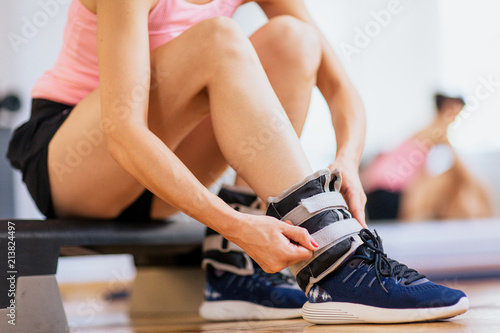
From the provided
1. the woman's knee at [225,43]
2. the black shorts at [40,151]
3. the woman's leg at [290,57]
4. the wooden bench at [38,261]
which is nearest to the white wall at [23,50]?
the black shorts at [40,151]

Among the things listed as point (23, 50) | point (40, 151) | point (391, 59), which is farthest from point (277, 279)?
point (391, 59)

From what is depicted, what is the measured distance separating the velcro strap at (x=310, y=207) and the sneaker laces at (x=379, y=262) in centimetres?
6

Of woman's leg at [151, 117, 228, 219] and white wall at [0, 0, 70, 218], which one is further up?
woman's leg at [151, 117, 228, 219]

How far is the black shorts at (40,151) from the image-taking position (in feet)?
3.14

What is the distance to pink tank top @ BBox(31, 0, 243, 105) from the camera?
952 millimetres

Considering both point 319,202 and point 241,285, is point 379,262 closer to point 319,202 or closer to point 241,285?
point 319,202

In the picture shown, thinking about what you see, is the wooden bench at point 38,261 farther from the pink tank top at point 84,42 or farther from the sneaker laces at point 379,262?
the sneaker laces at point 379,262

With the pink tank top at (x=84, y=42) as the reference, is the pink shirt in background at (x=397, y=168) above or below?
below

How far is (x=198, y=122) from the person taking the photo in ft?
3.03

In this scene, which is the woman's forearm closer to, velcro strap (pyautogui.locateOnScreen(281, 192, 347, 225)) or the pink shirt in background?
velcro strap (pyautogui.locateOnScreen(281, 192, 347, 225))

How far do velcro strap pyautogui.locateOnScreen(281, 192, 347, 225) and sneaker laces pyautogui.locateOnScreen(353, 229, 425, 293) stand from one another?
63 millimetres

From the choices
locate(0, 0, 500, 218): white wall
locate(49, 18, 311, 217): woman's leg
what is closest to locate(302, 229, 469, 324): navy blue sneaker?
locate(49, 18, 311, 217): woman's leg

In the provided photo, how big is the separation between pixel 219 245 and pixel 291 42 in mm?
362

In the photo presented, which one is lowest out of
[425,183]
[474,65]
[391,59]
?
[425,183]
